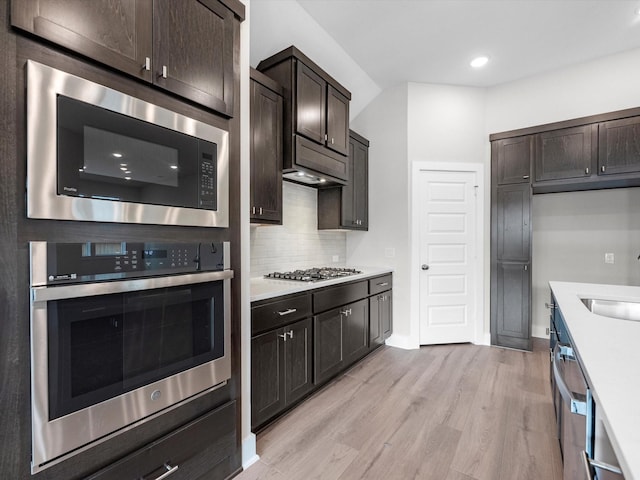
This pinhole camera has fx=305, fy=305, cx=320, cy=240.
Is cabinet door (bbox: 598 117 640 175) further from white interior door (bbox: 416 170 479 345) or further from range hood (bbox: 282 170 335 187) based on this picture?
range hood (bbox: 282 170 335 187)

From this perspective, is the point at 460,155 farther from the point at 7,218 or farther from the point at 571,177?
the point at 7,218

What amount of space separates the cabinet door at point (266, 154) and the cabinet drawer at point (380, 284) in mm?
1368

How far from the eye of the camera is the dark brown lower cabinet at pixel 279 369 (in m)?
1.93

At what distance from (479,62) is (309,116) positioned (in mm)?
2108

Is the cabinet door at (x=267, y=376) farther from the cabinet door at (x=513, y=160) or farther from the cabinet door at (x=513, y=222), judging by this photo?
the cabinet door at (x=513, y=160)

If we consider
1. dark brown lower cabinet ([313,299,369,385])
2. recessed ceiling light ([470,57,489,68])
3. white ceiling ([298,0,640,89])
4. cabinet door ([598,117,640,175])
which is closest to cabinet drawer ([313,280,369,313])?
dark brown lower cabinet ([313,299,369,385])

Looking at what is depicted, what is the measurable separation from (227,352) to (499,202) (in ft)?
11.5

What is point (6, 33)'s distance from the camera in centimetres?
91

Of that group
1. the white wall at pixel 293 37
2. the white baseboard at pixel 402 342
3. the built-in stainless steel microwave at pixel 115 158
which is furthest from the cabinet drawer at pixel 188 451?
the white wall at pixel 293 37

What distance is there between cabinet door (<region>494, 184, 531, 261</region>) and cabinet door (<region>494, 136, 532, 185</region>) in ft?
0.34

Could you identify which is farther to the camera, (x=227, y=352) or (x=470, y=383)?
(x=470, y=383)

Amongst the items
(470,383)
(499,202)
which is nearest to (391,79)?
(499,202)

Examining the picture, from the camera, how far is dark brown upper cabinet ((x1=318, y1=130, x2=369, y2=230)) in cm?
344

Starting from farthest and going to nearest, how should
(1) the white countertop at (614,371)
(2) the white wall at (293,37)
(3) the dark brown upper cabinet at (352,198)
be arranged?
1. (3) the dark brown upper cabinet at (352,198)
2. (2) the white wall at (293,37)
3. (1) the white countertop at (614,371)
